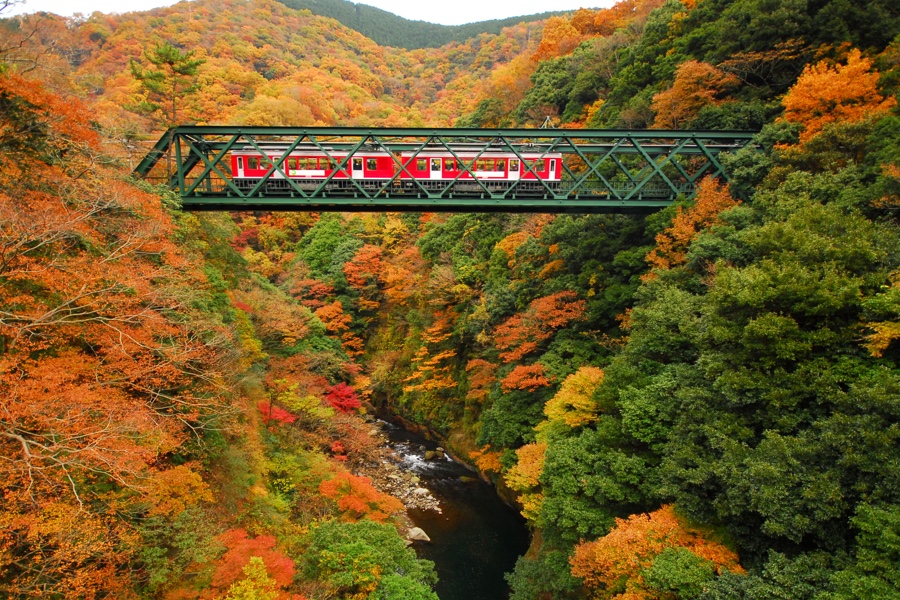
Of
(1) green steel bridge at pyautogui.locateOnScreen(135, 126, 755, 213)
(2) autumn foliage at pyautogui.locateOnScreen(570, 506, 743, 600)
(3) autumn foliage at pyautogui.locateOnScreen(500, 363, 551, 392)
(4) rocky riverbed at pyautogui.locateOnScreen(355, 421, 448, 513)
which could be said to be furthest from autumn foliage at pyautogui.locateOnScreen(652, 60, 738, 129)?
(4) rocky riverbed at pyautogui.locateOnScreen(355, 421, 448, 513)

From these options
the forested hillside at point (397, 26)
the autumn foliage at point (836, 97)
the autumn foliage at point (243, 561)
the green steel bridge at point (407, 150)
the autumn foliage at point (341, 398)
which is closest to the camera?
the autumn foliage at point (243, 561)

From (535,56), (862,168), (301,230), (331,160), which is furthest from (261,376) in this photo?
(535,56)

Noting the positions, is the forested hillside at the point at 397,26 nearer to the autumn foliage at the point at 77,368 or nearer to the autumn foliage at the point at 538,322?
the autumn foliage at the point at 538,322

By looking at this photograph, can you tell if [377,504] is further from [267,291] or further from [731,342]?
[267,291]

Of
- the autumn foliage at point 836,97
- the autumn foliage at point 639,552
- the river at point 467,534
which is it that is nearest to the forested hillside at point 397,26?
the autumn foliage at point 836,97

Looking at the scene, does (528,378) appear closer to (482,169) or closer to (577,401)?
(577,401)

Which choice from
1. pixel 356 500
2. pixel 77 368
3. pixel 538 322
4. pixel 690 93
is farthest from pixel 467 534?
pixel 690 93
